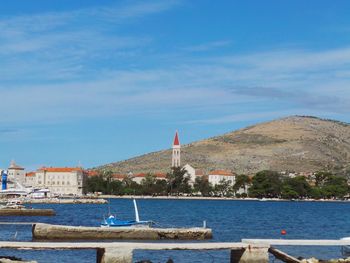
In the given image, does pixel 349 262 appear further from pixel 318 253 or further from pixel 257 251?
pixel 318 253

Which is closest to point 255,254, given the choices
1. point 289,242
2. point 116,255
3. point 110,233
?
point 289,242

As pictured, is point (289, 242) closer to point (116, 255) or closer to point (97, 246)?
point (116, 255)

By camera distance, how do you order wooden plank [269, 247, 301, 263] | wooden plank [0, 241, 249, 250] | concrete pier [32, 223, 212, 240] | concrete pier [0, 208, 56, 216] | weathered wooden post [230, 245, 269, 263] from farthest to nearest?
concrete pier [0, 208, 56, 216] < concrete pier [32, 223, 212, 240] < wooden plank [269, 247, 301, 263] < weathered wooden post [230, 245, 269, 263] < wooden plank [0, 241, 249, 250]

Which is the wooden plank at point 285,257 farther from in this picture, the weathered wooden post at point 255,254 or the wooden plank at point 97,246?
the wooden plank at point 97,246

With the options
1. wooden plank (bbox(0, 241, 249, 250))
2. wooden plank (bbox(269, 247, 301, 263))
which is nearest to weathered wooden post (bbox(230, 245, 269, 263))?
wooden plank (bbox(0, 241, 249, 250))

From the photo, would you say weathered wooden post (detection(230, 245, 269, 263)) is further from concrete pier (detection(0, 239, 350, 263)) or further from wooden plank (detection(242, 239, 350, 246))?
wooden plank (detection(242, 239, 350, 246))

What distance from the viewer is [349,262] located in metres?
28.9

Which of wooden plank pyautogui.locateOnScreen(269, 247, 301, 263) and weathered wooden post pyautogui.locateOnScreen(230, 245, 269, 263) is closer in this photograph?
weathered wooden post pyautogui.locateOnScreen(230, 245, 269, 263)

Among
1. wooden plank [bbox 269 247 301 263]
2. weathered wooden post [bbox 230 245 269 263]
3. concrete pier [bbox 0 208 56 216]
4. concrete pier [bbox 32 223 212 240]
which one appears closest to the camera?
weathered wooden post [bbox 230 245 269 263]

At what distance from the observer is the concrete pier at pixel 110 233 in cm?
5241

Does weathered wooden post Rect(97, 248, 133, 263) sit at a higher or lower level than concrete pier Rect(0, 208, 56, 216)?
lower

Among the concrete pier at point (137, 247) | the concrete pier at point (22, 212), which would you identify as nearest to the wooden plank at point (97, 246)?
the concrete pier at point (137, 247)

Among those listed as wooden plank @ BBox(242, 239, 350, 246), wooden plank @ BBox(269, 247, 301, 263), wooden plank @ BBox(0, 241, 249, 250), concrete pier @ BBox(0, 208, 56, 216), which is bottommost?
wooden plank @ BBox(269, 247, 301, 263)

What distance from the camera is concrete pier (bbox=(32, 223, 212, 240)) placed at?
52406 millimetres
